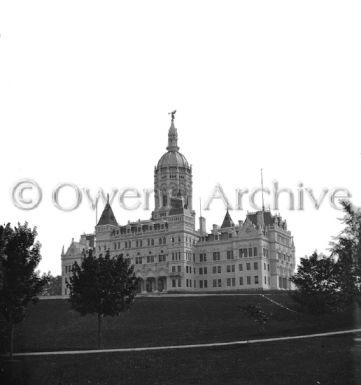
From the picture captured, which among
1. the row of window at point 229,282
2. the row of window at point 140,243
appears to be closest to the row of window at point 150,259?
the row of window at point 140,243

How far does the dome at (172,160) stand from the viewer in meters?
127

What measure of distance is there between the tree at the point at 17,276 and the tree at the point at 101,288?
916 centimetres

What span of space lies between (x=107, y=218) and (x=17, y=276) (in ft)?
282

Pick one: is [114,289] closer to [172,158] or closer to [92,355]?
[92,355]

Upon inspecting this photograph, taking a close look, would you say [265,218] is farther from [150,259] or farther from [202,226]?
[150,259]

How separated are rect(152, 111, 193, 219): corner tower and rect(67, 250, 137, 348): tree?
2912 inches

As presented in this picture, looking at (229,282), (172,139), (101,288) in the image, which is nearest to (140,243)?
(229,282)

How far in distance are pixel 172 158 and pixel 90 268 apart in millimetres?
81862

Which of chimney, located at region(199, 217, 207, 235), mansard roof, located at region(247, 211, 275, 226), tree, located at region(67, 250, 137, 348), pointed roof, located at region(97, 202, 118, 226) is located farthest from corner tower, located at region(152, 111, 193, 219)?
tree, located at region(67, 250, 137, 348)

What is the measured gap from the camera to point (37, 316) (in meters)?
70.7

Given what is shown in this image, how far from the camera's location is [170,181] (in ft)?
412

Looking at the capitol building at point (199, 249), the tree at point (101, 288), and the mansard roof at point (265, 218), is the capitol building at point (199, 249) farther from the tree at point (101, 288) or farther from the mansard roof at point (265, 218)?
the tree at point (101, 288)

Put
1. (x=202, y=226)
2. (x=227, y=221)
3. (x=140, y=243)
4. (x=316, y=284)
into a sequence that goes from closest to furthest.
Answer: (x=316, y=284)
(x=140, y=243)
(x=227, y=221)
(x=202, y=226)

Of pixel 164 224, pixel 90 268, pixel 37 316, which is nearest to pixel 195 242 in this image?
pixel 164 224
